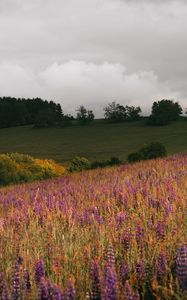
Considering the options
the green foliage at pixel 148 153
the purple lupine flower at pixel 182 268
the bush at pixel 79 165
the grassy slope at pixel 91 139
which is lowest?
the grassy slope at pixel 91 139

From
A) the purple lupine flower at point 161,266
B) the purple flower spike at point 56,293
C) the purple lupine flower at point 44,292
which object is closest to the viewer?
the purple flower spike at point 56,293

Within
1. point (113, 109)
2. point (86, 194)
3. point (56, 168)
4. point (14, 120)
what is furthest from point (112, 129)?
point (86, 194)

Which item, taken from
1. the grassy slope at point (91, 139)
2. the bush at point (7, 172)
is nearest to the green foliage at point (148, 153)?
the bush at point (7, 172)

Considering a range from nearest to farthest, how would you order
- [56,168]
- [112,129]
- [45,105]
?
[56,168] → [112,129] → [45,105]

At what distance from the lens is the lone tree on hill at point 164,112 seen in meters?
98.4

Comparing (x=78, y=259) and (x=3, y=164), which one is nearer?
(x=78, y=259)

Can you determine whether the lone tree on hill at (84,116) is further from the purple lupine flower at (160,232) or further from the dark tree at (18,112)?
the purple lupine flower at (160,232)

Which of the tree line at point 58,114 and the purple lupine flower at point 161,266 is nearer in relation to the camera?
the purple lupine flower at point 161,266

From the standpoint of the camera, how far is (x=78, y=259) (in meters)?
4.02

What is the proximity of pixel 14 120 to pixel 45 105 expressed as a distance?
12399 millimetres

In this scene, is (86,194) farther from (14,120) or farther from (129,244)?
(14,120)

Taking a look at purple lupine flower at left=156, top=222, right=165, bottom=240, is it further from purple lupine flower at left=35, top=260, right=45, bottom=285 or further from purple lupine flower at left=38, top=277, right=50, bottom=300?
purple lupine flower at left=38, top=277, right=50, bottom=300

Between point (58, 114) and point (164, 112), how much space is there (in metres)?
29.2

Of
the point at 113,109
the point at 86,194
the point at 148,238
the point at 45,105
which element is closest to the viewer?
the point at 148,238
